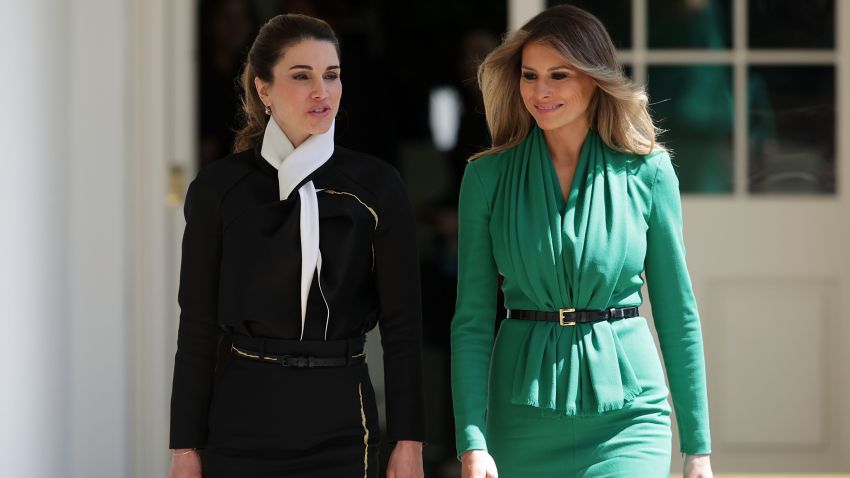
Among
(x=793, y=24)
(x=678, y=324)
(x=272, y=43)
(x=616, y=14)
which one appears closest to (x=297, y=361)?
(x=272, y=43)

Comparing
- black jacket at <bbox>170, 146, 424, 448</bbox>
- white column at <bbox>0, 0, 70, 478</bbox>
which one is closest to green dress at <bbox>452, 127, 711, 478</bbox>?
black jacket at <bbox>170, 146, 424, 448</bbox>

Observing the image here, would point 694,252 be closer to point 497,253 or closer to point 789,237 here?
point 789,237

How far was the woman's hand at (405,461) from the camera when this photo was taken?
264 cm

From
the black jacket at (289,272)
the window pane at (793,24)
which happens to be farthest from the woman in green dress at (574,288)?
the window pane at (793,24)

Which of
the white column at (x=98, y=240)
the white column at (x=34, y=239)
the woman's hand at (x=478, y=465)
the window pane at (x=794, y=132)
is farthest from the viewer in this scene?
the window pane at (x=794, y=132)

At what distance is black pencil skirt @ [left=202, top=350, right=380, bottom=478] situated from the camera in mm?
2602

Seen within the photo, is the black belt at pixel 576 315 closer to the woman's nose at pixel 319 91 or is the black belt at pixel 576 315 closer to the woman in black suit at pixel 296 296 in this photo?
the woman in black suit at pixel 296 296

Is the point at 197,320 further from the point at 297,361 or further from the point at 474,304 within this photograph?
the point at 474,304

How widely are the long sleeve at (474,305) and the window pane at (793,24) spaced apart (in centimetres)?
225

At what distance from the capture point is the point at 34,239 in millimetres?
3906

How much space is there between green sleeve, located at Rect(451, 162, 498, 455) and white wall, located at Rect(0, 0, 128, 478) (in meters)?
1.44

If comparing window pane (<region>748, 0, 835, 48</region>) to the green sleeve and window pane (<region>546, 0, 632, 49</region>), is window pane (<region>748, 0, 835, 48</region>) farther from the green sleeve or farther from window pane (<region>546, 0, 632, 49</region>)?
the green sleeve

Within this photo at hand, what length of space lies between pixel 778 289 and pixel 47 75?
7.89ft

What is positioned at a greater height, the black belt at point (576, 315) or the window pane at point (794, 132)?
the window pane at point (794, 132)
